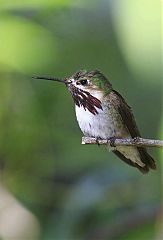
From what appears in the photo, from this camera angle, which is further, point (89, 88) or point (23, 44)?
point (23, 44)

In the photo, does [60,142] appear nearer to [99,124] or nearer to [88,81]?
[99,124]

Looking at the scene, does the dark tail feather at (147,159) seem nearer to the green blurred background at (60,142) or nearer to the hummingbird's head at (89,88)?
the hummingbird's head at (89,88)

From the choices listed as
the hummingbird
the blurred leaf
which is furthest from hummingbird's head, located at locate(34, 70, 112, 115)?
the blurred leaf

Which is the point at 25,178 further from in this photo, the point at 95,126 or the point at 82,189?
the point at 95,126

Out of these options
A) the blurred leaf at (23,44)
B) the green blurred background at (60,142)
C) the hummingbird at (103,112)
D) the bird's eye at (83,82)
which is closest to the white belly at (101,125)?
the hummingbird at (103,112)

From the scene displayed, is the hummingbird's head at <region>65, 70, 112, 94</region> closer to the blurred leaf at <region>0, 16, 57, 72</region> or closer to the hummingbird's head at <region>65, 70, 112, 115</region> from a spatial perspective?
the hummingbird's head at <region>65, 70, 112, 115</region>

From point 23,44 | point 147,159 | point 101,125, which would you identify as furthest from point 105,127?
point 23,44
